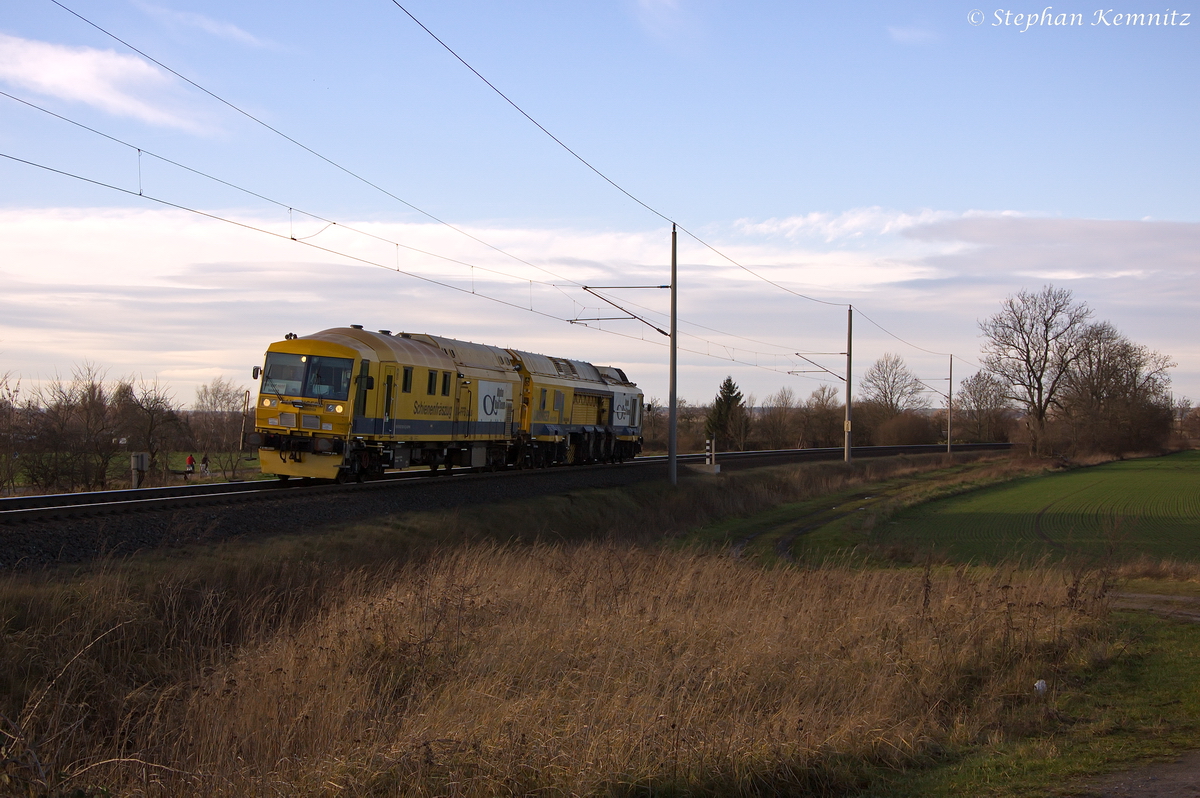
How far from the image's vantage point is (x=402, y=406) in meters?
23.0

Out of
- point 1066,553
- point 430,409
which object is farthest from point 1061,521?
point 430,409

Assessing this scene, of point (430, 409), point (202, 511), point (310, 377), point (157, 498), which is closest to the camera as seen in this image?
point (202, 511)

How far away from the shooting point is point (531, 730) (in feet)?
21.2

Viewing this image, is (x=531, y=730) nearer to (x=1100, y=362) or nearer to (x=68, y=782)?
(x=68, y=782)

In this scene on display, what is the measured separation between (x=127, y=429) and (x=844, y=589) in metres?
26.4

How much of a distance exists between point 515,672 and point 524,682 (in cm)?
20

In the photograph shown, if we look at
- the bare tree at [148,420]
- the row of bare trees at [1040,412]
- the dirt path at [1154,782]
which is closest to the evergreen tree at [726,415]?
the row of bare trees at [1040,412]

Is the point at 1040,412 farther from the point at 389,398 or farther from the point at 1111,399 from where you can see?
the point at 389,398

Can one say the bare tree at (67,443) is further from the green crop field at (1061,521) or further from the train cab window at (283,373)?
the green crop field at (1061,521)

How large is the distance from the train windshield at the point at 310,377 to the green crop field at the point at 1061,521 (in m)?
16.0

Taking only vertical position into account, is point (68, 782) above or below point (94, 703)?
above

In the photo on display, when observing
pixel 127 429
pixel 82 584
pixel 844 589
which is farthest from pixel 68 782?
pixel 127 429

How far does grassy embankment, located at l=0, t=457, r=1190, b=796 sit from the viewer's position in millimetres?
6039

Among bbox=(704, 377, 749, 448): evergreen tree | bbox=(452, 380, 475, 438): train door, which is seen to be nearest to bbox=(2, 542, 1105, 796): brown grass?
bbox=(452, 380, 475, 438): train door
